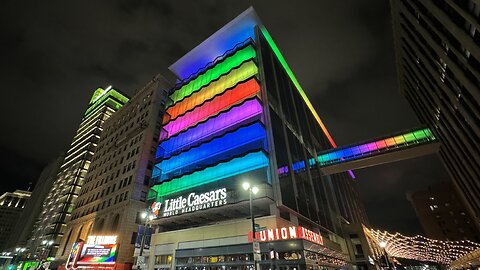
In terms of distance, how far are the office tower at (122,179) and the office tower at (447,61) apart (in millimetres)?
52894

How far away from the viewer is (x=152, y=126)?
60094 mm

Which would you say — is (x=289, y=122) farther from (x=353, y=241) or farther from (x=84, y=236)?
(x=84, y=236)

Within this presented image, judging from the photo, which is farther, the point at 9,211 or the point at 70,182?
the point at 9,211

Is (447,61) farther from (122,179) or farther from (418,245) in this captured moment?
(122,179)

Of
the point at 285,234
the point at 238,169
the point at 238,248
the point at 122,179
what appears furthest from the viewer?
the point at 122,179

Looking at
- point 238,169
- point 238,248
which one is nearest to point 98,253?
point 238,248

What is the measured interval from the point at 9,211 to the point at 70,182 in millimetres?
152742

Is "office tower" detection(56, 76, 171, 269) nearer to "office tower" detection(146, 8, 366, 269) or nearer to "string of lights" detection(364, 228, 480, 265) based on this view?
"office tower" detection(146, 8, 366, 269)

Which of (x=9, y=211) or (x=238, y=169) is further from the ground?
(x=9, y=211)

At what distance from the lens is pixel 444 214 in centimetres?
10944

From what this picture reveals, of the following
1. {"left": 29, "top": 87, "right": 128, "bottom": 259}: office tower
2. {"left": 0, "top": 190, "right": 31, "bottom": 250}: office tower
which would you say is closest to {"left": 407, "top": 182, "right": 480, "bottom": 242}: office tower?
{"left": 29, "top": 87, "right": 128, "bottom": 259}: office tower

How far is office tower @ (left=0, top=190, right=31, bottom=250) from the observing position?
16838 centimetres

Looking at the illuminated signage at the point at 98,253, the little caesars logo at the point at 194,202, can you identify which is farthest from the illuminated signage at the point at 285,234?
the illuminated signage at the point at 98,253

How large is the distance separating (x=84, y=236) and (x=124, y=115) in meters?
36.4
